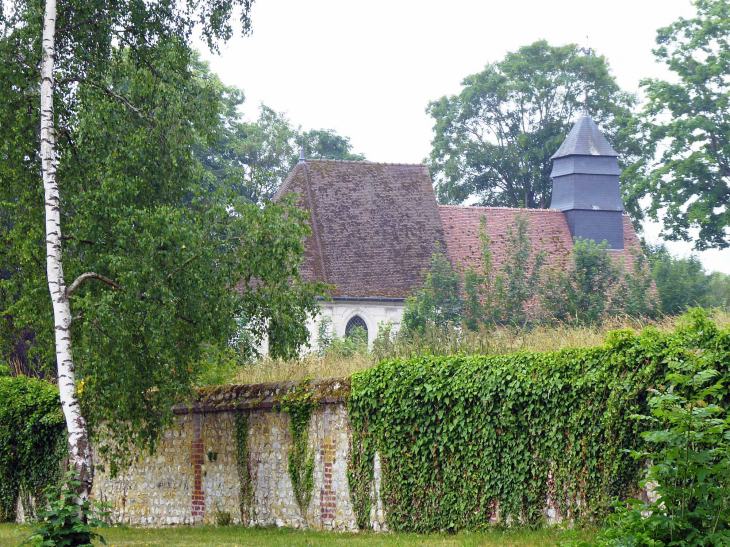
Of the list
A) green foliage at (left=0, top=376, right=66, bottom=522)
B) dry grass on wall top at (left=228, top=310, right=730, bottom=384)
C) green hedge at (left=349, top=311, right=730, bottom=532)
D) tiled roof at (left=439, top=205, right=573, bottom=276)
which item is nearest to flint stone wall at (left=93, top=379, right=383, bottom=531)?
green hedge at (left=349, top=311, right=730, bottom=532)

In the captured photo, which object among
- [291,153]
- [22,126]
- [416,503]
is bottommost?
[416,503]

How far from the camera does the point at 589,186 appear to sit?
41.3 m

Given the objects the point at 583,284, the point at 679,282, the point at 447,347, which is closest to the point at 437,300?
the point at 583,284

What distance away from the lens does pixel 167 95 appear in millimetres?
12969

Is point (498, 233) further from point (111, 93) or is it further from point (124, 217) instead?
point (124, 217)

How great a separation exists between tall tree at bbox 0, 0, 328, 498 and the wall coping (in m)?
1.03

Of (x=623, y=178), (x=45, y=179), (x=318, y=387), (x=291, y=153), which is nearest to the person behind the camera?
(x=45, y=179)

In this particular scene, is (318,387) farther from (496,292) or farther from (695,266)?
(695,266)

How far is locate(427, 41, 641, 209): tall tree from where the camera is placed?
49.4 metres

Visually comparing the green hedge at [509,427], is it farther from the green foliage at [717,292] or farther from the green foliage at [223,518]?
the green foliage at [717,292]

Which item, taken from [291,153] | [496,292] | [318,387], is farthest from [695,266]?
[291,153]

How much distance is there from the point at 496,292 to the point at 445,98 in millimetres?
26037

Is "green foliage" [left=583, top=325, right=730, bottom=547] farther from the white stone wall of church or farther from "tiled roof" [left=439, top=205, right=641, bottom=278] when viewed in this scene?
the white stone wall of church

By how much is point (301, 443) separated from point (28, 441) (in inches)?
276
